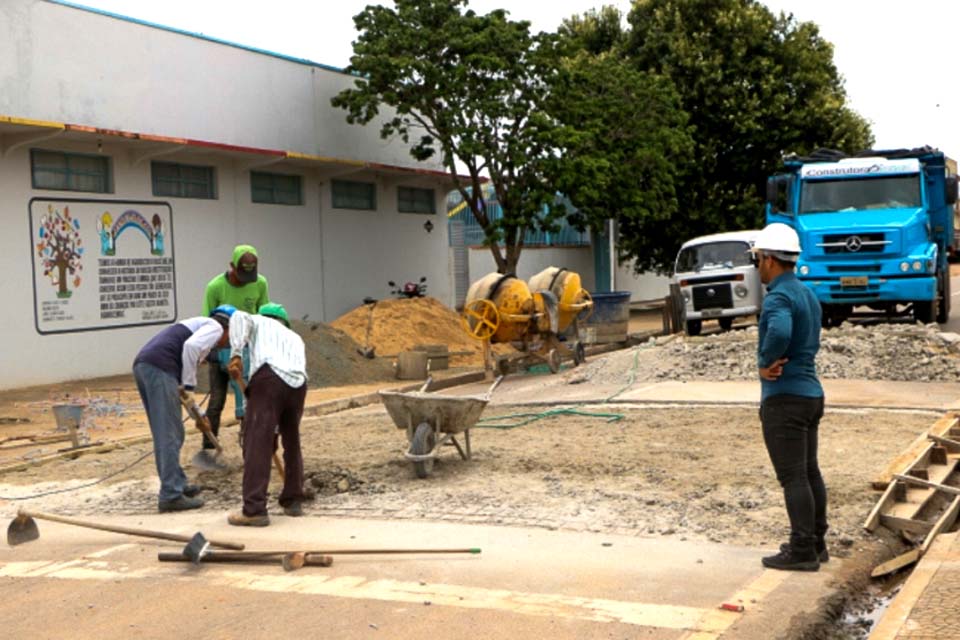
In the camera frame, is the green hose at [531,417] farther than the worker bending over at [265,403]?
Yes

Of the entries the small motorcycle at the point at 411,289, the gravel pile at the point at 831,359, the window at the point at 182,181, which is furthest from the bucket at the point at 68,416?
the small motorcycle at the point at 411,289

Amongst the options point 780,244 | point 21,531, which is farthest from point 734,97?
point 21,531

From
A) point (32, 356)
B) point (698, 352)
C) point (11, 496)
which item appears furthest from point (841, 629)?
point (32, 356)

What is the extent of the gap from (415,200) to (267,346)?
2207 cm

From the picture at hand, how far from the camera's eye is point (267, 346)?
316 inches

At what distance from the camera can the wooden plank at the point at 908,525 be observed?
7.36m

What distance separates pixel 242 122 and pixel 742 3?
19.0 meters

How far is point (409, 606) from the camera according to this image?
5.94 m

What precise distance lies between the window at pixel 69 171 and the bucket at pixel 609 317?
9.54m

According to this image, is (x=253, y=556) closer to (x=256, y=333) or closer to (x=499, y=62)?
(x=256, y=333)

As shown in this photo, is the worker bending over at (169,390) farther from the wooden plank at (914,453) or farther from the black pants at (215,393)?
the wooden plank at (914,453)

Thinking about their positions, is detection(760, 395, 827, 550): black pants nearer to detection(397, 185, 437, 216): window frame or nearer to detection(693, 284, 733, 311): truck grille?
detection(693, 284, 733, 311): truck grille

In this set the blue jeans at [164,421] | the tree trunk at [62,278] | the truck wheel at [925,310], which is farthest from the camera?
the truck wheel at [925,310]

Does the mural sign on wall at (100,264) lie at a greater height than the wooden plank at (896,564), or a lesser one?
greater
